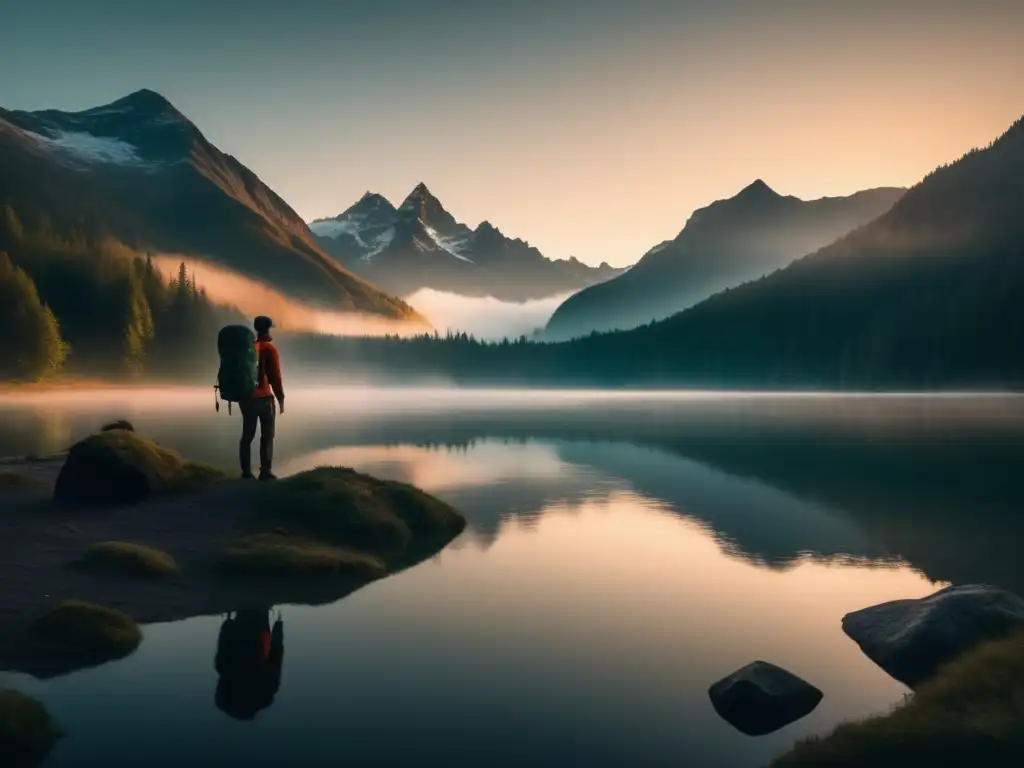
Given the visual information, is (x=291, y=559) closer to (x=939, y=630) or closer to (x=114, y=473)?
(x=114, y=473)

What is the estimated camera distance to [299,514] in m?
27.3

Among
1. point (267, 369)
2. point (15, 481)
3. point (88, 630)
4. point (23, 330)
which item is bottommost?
point (88, 630)

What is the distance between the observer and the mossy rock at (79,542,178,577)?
21.0m

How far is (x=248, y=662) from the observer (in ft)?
53.6

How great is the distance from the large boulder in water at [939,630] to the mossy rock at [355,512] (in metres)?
16.0

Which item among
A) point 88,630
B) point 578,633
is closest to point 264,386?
point 88,630

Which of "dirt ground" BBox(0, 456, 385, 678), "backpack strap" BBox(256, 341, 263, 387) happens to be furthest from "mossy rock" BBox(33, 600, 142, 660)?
"backpack strap" BBox(256, 341, 263, 387)

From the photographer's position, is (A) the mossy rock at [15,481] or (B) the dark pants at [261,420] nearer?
(B) the dark pants at [261,420]

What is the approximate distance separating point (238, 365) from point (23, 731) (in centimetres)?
1731

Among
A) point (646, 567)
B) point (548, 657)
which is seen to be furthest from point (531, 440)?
point (548, 657)

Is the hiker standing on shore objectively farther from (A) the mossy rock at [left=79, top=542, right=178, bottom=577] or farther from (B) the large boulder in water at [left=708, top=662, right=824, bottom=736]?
(B) the large boulder in water at [left=708, top=662, right=824, bottom=736]

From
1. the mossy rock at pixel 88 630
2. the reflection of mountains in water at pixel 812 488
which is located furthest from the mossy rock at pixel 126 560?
the reflection of mountains in water at pixel 812 488

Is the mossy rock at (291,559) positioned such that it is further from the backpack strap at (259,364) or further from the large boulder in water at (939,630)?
the large boulder in water at (939,630)

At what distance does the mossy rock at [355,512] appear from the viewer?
2712 centimetres
